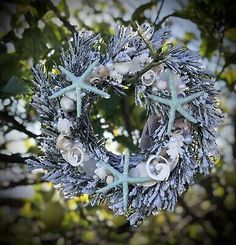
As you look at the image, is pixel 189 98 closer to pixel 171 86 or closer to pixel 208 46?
pixel 171 86

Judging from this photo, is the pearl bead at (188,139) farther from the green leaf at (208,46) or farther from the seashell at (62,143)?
the green leaf at (208,46)

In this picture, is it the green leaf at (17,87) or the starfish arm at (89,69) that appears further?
the green leaf at (17,87)

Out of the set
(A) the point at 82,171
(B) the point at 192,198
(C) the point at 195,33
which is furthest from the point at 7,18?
(B) the point at 192,198

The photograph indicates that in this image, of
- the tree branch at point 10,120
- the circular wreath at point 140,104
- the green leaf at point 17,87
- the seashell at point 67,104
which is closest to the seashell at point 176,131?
the circular wreath at point 140,104

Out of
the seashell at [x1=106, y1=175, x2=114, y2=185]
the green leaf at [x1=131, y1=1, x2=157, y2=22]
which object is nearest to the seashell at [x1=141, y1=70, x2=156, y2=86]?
the seashell at [x1=106, y1=175, x2=114, y2=185]

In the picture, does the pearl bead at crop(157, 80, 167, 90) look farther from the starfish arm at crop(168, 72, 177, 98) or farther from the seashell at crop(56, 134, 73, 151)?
the seashell at crop(56, 134, 73, 151)

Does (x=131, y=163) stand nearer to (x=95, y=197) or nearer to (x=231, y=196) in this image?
(x=95, y=197)

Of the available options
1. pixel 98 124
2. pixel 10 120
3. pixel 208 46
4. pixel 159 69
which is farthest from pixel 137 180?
pixel 208 46
